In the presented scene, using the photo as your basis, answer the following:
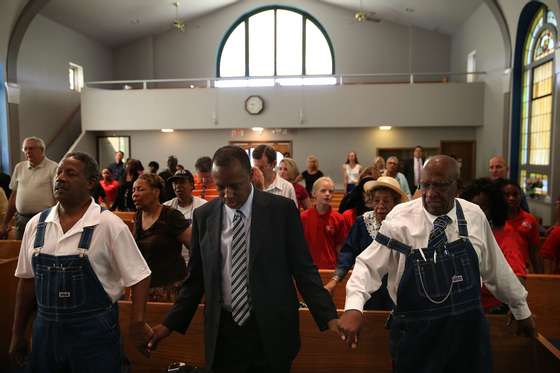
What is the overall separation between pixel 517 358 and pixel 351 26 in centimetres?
1289

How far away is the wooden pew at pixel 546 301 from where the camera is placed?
281 centimetres

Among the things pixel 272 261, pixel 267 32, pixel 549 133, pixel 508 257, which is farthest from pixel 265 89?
pixel 272 261

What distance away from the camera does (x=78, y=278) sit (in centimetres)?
176

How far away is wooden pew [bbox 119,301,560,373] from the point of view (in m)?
2.31

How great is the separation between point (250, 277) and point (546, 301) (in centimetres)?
220

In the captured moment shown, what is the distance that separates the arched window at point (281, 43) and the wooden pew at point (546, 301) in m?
11.9

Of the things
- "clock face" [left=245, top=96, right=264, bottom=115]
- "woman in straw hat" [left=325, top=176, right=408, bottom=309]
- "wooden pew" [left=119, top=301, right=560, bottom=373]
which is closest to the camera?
"wooden pew" [left=119, top=301, right=560, bottom=373]

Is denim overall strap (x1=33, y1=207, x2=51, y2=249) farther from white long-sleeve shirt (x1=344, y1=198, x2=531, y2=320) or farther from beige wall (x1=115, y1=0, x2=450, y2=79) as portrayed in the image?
beige wall (x1=115, y1=0, x2=450, y2=79)

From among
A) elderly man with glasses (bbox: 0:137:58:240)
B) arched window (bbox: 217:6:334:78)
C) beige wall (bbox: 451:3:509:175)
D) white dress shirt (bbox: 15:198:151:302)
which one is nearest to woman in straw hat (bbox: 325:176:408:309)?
white dress shirt (bbox: 15:198:151:302)

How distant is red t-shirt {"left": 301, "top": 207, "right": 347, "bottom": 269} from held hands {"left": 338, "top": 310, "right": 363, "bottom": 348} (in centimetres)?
184

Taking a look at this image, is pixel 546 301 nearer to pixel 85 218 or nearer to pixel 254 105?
pixel 85 218

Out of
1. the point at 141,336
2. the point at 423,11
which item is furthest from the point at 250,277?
the point at 423,11

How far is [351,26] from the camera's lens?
45.0 ft

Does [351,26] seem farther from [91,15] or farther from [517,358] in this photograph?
[517,358]
